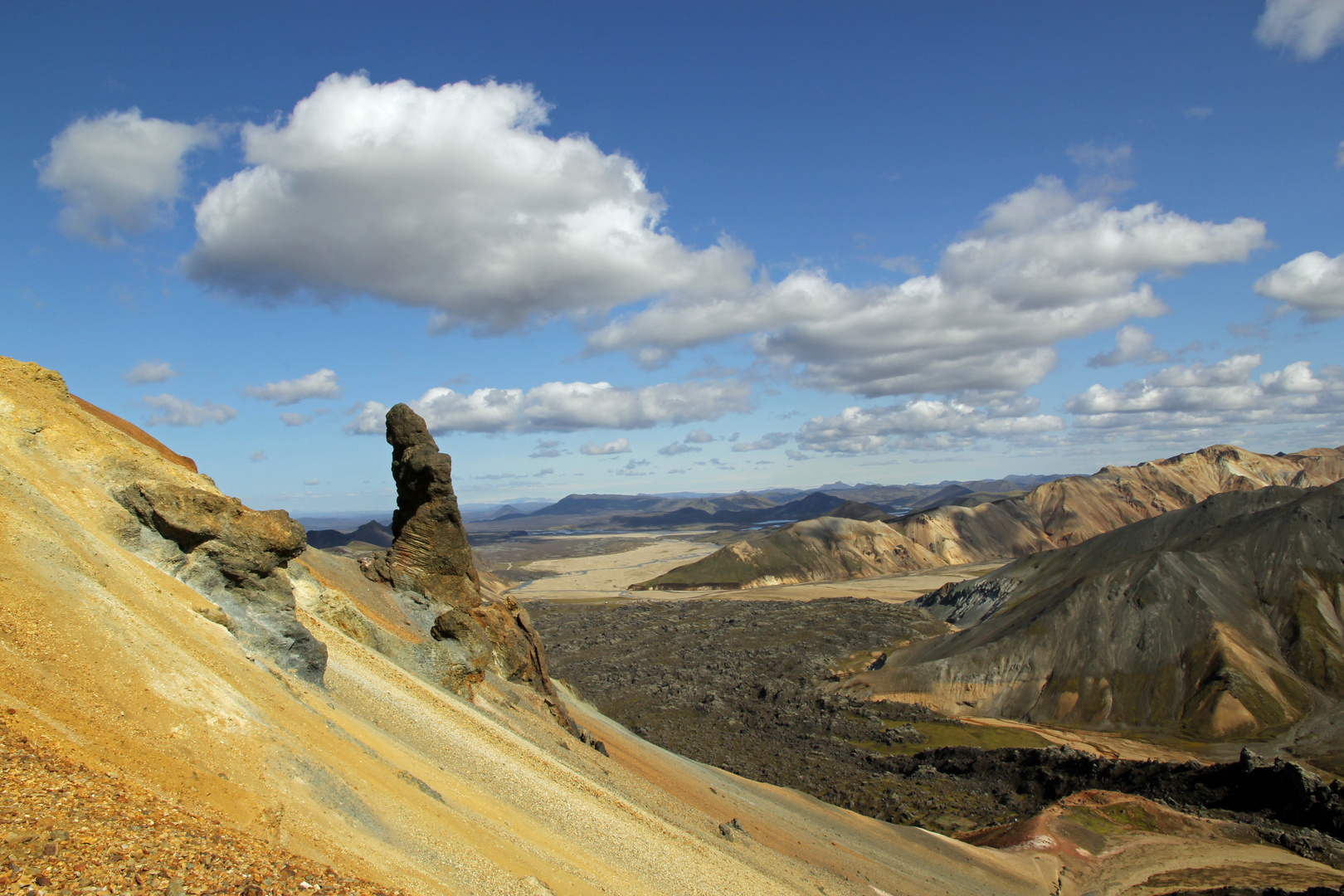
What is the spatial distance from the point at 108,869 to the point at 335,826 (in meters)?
5.46

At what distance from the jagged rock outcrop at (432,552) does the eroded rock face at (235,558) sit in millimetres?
12352

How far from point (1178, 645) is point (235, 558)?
77.0 meters

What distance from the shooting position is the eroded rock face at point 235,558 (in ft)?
69.7

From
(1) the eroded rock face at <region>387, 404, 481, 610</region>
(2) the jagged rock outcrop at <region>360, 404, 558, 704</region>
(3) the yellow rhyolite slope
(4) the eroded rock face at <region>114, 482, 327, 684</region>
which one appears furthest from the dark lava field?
(4) the eroded rock face at <region>114, 482, 327, 684</region>

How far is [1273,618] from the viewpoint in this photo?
228 feet

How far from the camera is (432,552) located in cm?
3734

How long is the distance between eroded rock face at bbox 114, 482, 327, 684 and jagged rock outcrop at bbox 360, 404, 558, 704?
12352 millimetres

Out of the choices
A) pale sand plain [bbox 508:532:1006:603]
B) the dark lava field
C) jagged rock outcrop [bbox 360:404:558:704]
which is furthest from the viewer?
pale sand plain [bbox 508:532:1006:603]

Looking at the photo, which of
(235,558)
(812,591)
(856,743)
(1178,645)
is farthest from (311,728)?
(812,591)

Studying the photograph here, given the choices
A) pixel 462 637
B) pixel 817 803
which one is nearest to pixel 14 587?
pixel 462 637

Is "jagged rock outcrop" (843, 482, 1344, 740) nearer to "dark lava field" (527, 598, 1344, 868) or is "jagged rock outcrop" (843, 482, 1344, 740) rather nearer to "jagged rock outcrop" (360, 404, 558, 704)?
"dark lava field" (527, 598, 1344, 868)

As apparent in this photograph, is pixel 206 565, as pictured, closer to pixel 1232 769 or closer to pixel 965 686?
pixel 1232 769

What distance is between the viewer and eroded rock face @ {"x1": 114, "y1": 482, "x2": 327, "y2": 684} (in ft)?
69.7

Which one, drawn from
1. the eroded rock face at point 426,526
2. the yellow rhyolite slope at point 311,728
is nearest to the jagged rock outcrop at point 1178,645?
the yellow rhyolite slope at point 311,728
